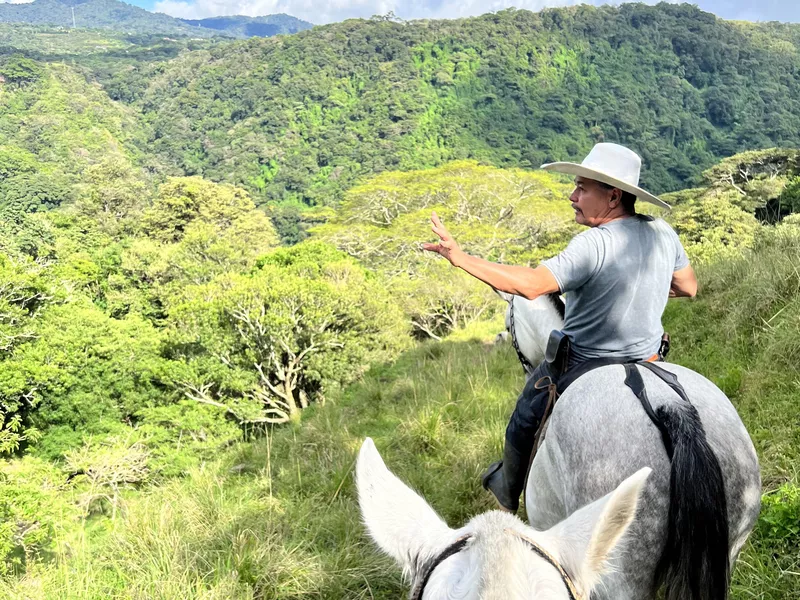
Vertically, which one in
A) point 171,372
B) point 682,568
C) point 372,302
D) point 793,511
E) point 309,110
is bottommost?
point 171,372

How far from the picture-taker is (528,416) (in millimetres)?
2082

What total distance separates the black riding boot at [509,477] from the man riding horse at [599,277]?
13mm

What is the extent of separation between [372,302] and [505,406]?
465 inches

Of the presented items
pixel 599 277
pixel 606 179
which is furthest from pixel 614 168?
pixel 599 277

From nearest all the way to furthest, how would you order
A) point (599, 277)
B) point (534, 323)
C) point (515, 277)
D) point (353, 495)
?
point (515, 277), point (599, 277), point (534, 323), point (353, 495)

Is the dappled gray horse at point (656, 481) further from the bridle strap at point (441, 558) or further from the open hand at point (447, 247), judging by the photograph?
the open hand at point (447, 247)

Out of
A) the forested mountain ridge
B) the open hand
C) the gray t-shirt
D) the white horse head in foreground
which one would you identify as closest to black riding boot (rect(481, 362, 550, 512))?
the gray t-shirt

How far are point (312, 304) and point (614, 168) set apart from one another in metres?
13.3

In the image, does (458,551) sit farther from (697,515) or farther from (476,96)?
(476,96)

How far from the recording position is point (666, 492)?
144 centimetres

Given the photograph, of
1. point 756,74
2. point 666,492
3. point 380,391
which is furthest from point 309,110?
point 666,492

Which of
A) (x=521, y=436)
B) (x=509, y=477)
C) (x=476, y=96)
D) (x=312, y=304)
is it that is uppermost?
(x=476, y=96)

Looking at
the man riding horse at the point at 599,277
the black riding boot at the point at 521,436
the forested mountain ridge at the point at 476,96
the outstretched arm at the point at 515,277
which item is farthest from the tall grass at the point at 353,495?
the forested mountain ridge at the point at 476,96

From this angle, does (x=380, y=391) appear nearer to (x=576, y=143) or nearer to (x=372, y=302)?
(x=372, y=302)
